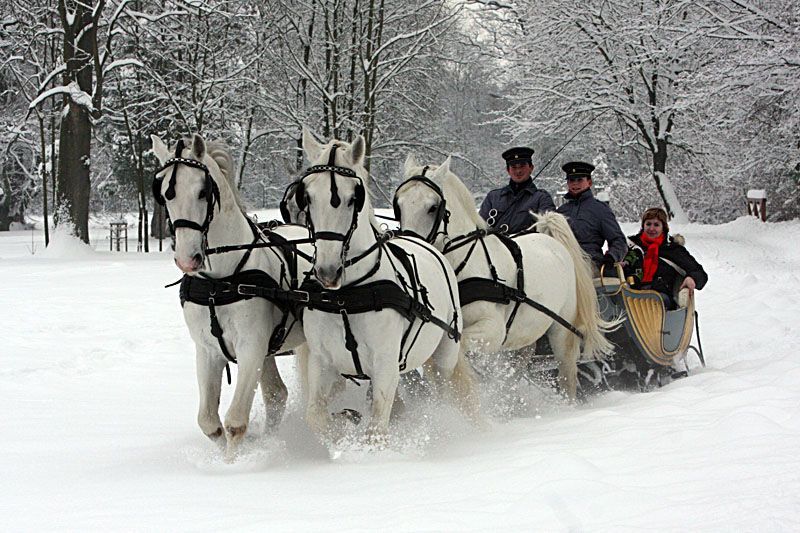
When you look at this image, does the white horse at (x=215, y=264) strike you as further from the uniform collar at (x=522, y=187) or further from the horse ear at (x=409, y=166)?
the uniform collar at (x=522, y=187)

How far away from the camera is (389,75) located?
1833 cm

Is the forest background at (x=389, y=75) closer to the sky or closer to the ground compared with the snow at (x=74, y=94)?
closer to the sky

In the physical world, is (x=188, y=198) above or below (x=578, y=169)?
below

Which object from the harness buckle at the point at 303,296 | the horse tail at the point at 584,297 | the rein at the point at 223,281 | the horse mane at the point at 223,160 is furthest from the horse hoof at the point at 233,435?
the horse tail at the point at 584,297

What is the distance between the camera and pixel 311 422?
4.21m

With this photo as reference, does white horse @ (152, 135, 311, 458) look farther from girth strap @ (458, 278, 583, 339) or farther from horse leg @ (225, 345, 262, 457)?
girth strap @ (458, 278, 583, 339)

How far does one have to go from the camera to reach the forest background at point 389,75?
1561cm

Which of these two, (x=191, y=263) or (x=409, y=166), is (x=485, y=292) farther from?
(x=191, y=263)

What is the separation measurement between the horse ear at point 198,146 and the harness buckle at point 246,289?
2.38 feet

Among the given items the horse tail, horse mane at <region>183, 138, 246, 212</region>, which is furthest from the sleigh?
horse mane at <region>183, 138, 246, 212</region>

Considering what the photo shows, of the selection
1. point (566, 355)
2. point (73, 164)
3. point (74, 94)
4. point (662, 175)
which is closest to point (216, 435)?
point (566, 355)

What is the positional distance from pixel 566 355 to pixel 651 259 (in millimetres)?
1533

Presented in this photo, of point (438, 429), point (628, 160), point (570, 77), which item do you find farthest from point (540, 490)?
point (628, 160)

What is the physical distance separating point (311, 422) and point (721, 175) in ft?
71.3
